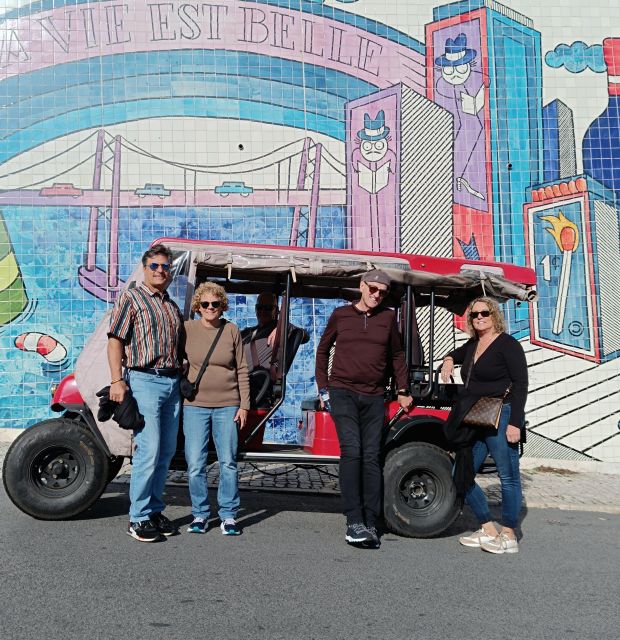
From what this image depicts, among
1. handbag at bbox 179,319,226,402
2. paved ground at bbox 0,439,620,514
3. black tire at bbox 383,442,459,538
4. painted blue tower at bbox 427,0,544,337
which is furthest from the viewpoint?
painted blue tower at bbox 427,0,544,337

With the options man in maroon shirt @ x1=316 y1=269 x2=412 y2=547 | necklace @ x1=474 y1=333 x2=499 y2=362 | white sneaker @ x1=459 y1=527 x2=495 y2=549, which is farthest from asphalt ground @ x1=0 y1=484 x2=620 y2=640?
necklace @ x1=474 y1=333 x2=499 y2=362

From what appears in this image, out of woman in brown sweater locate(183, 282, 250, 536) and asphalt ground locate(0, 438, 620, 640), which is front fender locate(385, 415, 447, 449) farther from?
woman in brown sweater locate(183, 282, 250, 536)

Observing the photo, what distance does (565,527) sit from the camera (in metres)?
6.72

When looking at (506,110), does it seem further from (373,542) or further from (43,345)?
(373,542)

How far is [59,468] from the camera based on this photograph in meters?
5.77

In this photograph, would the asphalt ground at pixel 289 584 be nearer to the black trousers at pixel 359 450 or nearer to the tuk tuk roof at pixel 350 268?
the black trousers at pixel 359 450

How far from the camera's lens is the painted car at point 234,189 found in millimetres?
10953

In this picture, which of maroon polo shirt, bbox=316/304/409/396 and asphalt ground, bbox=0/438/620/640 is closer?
asphalt ground, bbox=0/438/620/640

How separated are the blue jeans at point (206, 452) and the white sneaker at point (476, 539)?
171cm

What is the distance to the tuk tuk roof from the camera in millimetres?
5930

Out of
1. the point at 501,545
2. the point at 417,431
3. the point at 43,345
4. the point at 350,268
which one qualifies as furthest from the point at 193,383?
the point at 43,345

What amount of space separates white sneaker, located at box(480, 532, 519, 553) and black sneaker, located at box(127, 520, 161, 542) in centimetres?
232

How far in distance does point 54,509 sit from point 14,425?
5.16 metres

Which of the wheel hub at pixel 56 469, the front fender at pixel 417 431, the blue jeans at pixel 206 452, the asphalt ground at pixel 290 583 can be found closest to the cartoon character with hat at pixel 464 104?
the front fender at pixel 417 431
